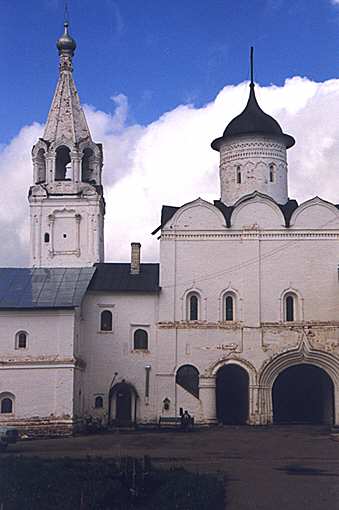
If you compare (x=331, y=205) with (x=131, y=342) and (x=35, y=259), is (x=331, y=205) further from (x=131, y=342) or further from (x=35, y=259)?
(x=35, y=259)

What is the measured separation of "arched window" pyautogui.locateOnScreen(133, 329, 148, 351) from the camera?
34719 mm

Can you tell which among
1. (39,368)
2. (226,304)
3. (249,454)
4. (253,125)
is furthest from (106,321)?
(249,454)

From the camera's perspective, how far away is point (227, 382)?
35906 mm

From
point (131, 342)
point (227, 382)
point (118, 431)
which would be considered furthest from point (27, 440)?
point (227, 382)

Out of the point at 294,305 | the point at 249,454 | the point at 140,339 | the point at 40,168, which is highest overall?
the point at 40,168

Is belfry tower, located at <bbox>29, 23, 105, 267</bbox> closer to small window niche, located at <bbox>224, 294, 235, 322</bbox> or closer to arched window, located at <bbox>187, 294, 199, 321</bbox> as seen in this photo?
arched window, located at <bbox>187, 294, 199, 321</bbox>

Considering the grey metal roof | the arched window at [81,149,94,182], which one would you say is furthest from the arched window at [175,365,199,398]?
the arched window at [81,149,94,182]

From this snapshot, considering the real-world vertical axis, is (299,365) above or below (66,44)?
below

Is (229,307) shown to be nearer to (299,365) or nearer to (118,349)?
(299,365)

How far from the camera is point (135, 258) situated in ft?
119

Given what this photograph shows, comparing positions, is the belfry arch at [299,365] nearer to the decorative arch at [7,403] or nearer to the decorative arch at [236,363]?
the decorative arch at [236,363]

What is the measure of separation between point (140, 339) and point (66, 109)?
15.0 m

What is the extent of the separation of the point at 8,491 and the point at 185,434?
16.8 metres

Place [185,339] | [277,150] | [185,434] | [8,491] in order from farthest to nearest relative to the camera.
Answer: [277,150] → [185,339] → [185,434] → [8,491]
